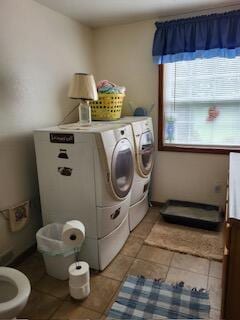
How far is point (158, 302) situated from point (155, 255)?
53cm

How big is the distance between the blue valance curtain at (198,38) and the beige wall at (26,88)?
3.27ft

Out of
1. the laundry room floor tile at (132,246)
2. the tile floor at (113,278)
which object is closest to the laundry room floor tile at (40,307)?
the tile floor at (113,278)

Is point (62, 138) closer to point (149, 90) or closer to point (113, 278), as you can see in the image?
point (113, 278)

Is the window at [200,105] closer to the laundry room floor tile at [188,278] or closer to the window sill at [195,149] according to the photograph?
the window sill at [195,149]

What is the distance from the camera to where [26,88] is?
2.09 m

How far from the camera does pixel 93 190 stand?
6.04ft

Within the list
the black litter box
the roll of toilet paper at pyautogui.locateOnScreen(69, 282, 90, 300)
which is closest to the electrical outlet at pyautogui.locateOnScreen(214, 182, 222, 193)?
the black litter box

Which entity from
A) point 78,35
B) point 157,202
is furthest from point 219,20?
point 157,202

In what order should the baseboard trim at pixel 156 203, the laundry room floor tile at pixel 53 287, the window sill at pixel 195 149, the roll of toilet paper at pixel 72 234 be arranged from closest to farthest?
1. the roll of toilet paper at pixel 72 234
2. the laundry room floor tile at pixel 53 287
3. the window sill at pixel 195 149
4. the baseboard trim at pixel 156 203

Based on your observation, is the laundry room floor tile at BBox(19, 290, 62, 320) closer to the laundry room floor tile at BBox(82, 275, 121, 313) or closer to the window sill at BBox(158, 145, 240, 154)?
the laundry room floor tile at BBox(82, 275, 121, 313)

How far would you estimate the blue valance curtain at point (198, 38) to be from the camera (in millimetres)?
2350

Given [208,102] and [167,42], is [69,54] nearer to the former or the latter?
[167,42]

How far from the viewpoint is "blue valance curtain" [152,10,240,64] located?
235 cm

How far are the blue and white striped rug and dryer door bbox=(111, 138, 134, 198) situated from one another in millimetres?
709
